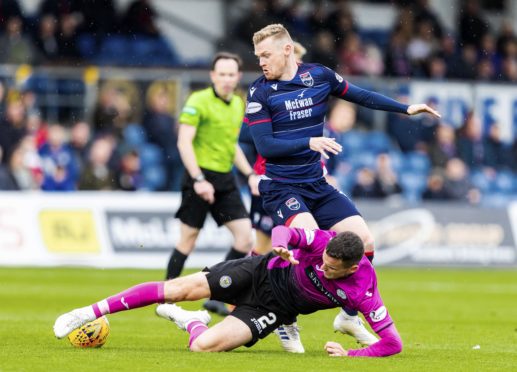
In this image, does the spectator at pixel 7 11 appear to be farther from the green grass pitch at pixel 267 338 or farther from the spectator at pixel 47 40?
the green grass pitch at pixel 267 338

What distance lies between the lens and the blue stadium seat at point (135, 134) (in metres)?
21.9

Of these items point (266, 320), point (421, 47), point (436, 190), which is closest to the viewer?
point (266, 320)

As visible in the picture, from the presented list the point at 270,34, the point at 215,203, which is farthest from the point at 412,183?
the point at 270,34

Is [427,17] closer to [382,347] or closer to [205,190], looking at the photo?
[205,190]

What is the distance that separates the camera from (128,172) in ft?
66.9

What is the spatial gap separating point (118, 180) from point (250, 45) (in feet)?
21.1

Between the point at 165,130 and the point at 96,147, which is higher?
the point at 165,130

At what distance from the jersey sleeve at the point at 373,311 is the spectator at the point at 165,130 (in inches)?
526

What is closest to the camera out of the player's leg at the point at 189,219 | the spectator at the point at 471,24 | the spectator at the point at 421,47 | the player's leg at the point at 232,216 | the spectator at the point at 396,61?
the player's leg at the point at 189,219

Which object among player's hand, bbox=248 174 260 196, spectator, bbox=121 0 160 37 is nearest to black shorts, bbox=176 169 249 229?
player's hand, bbox=248 174 260 196

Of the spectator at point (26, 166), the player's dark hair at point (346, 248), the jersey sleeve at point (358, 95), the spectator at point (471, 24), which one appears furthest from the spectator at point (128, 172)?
the player's dark hair at point (346, 248)

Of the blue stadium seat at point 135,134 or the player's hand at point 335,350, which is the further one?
the blue stadium seat at point 135,134

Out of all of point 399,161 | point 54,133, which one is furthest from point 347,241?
point 399,161

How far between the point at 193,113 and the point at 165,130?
9.42m
